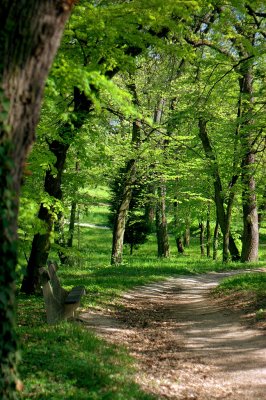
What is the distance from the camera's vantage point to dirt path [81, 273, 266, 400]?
639 centimetres

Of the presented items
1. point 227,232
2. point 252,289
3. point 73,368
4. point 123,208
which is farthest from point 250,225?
point 73,368

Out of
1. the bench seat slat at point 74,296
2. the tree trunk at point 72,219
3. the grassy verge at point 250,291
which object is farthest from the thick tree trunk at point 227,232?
the bench seat slat at point 74,296

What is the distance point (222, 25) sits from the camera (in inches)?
490

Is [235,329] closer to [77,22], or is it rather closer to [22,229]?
[22,229]

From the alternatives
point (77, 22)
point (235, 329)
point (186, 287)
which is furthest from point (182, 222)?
point (77, 22)

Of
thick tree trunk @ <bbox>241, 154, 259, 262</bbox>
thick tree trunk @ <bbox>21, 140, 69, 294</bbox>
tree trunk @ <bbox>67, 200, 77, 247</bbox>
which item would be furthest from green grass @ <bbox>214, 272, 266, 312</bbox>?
tree trunk @ <bbox>67, 200, 77, 247</bbox>

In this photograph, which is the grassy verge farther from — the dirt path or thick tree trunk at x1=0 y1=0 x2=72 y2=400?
thick tree trunk at x1=0 y1=0 x2=72 y2=400

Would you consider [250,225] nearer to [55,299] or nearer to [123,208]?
[123,208]

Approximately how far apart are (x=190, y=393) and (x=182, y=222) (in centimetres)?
2626

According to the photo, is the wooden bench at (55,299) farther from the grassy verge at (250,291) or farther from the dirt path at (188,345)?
the grassy verge at (250,291)

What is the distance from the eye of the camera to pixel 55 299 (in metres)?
8.62

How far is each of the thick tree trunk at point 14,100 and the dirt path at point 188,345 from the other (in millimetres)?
3132

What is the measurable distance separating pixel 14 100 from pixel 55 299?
583cm

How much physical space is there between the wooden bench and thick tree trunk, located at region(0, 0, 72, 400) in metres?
4.88
